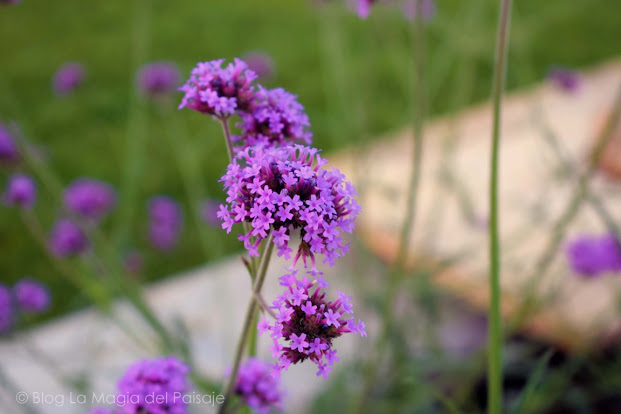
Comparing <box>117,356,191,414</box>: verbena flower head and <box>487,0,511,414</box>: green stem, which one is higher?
<box>487,0,511,414</box>: green stem

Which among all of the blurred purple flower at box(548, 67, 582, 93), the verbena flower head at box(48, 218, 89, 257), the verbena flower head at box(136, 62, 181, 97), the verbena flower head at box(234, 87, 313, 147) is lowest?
the verbena flower head at box(234, 87, 313, 147)

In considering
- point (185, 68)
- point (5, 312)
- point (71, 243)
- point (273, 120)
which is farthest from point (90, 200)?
point (185, 68)

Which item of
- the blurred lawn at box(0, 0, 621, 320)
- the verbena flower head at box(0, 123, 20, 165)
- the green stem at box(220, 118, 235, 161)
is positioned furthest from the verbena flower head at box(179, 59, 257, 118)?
the blurred lawn at box(0, 0, 621, 320)

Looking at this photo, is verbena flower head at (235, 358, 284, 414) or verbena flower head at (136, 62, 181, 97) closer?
verbena flower head at (235, 358, 284, 414)

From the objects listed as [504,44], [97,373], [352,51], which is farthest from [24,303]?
[352,51]

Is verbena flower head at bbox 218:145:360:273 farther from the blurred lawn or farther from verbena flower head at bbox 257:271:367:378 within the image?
the blurred lawn

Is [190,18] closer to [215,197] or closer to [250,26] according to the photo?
[250,26]

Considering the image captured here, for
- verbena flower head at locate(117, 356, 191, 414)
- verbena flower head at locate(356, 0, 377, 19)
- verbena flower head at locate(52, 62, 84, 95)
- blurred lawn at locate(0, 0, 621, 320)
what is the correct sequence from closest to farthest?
1. verbena flower head at locate(117, 356, 191, 414)
2. verbena flower head at locate(356, 0, 377, 19)
3. verbena flower head at locate(52, 62, 84, 95)
4. blurred lawn at locate(0, 0, 621, 320)
